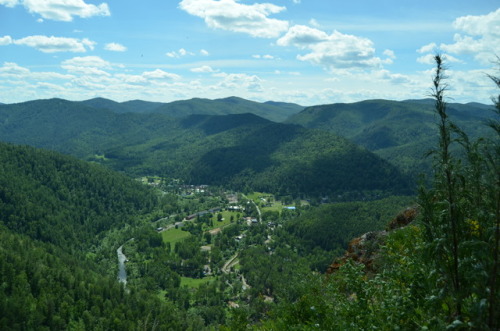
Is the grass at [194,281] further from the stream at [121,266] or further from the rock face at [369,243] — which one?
the rock face at [369,243]

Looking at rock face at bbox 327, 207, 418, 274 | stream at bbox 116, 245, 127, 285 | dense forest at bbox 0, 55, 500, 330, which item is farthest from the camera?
stream at bbox 116, 245, 127, 285

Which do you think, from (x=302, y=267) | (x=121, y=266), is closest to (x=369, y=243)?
(x=302, y=267)

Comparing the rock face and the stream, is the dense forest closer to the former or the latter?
the rock face

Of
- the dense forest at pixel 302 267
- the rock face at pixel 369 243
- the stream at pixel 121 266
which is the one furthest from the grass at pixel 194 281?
the rock face at pixel 369 243

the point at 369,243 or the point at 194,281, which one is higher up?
the point at 369,243

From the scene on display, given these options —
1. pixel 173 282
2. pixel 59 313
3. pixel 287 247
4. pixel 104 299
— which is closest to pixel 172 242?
pixel 173 282

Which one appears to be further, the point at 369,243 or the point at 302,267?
the point at 369,243

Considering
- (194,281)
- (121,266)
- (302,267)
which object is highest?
(302,267)

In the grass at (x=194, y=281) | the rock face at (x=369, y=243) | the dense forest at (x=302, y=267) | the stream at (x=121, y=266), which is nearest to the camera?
the dense forest at (x=302, y=267)

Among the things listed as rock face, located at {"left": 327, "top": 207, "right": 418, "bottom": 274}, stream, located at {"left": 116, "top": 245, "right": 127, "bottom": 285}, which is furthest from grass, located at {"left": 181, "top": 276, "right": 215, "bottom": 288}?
rock face, located at {"left": 327, "top": 207, "right": 418, "bottom": 274}

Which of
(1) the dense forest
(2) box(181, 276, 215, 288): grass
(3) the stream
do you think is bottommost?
(2) box(181, 276, 215, 288): grass

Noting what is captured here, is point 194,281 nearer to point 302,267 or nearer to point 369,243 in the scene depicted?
point 369,243

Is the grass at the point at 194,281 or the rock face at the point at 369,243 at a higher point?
the rock face at the point at 369,243
